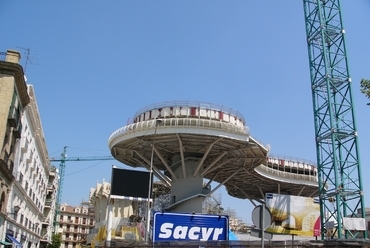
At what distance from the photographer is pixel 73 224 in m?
140

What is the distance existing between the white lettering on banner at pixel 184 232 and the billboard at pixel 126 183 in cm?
2269

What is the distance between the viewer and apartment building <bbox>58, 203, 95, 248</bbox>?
137000 mm

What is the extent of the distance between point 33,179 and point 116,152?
1146 centimetres

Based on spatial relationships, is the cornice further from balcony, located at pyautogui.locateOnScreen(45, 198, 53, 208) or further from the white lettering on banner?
balcony, located at pyautogui.locateOnScreen(45, 198, 53, 208)

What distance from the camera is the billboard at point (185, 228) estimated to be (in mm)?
18812

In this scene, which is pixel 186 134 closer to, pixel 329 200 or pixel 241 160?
pixel 241 160

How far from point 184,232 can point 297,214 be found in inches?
1555

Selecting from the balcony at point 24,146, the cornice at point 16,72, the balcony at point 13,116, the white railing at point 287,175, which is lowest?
the balcony at point 24,146

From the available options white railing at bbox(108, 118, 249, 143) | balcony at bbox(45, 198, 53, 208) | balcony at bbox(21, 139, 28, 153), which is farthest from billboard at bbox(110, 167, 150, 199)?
balcony at bbox(45, 198, 53, 208)

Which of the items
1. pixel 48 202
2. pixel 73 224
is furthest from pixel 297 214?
pixel 73 224

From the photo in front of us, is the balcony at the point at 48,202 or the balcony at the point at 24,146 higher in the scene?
the balcony at the point at 24,146

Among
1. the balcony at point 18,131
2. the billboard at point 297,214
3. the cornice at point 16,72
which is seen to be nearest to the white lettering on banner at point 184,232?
the cornice at point 16,72

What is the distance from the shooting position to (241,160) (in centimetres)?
5600

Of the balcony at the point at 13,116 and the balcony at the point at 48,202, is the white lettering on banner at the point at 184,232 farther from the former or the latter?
the balcony at the point at 48,202
